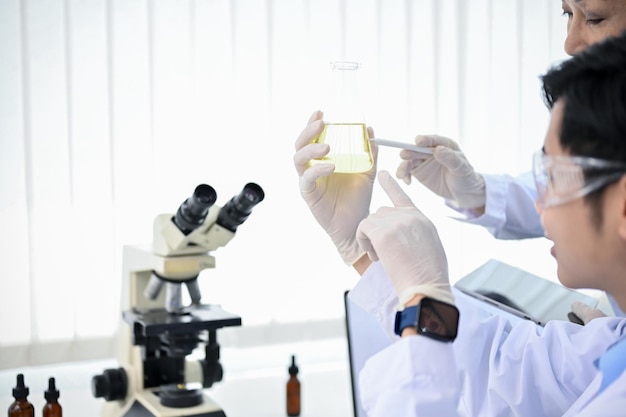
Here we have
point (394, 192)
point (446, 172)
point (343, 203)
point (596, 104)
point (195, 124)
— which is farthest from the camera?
A: point (195, 124)

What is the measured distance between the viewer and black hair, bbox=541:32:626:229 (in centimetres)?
98

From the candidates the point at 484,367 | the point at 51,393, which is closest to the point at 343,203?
the point at 484,367

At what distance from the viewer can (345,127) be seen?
1482 mm

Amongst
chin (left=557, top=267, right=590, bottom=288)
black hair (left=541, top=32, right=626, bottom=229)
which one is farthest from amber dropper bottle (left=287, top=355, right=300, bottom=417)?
black hair (left=541, top=32, right=626, bottom=229)

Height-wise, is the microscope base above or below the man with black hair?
below

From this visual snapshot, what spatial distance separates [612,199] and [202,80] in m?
1.59

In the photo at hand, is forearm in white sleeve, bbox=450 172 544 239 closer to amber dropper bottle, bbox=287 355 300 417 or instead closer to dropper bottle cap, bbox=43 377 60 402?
amber dropper bottle, bbox=287 355 300 417

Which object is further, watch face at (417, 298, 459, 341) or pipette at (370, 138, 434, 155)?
pipette at (370, 138, 434, 155)

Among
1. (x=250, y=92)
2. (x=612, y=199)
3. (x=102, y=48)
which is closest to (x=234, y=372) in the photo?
(x=250, y=92)

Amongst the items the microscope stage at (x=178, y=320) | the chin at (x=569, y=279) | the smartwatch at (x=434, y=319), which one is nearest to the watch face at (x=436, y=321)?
the smartwatch at (x=434, y=319)

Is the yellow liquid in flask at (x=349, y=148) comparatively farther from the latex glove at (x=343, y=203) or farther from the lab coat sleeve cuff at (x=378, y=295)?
the lab coat sleeve cuff at (x=378, y=295)

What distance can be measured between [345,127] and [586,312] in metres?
0.66

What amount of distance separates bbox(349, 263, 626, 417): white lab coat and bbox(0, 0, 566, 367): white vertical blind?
1040 millimetres

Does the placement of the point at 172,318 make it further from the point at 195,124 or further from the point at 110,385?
the point at 195,124
